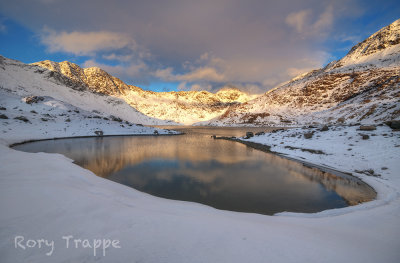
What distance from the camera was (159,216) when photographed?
12.8ft

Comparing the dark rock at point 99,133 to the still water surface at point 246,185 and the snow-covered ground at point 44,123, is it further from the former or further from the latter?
the still water surface at point 246,185

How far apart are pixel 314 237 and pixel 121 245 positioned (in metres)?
3.64

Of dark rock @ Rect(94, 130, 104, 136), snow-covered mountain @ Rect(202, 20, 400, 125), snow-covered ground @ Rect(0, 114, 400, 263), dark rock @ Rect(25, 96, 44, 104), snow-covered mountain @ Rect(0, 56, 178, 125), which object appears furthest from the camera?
snow-covered mountain @ Rect(0, 56, 178, 125)

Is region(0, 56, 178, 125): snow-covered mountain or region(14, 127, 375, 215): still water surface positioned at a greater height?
region(0, 56, 178, 125): snow-covered mountain

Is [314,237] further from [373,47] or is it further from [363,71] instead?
[373,47]

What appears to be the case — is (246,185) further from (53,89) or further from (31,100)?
(53,89)

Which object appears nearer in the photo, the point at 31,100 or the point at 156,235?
the point at 156,235

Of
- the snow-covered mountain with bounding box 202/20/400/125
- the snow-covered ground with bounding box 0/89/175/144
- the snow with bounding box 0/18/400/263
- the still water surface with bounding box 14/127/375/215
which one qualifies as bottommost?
the still water surface with bounding box 14/127/375/215

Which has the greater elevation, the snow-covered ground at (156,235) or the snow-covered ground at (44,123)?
the snow-covered ground at (44,123)

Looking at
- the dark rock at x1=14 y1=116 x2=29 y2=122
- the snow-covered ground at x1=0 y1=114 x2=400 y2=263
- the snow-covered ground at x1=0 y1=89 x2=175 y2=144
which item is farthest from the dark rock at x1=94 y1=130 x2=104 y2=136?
the snow-covered ground at x1=0 y1=114 x2=400 y2=263

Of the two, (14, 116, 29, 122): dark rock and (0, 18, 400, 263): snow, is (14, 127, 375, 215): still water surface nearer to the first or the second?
(0, 18, 400, 263): snow

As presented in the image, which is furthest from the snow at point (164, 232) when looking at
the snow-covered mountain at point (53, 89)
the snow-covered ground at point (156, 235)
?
the snow-covered mountain at point (53, 89)

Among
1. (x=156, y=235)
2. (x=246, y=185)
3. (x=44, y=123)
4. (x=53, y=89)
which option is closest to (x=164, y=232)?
(x=156, y=235)

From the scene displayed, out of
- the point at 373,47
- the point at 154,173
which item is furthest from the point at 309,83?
the point at 154,173
